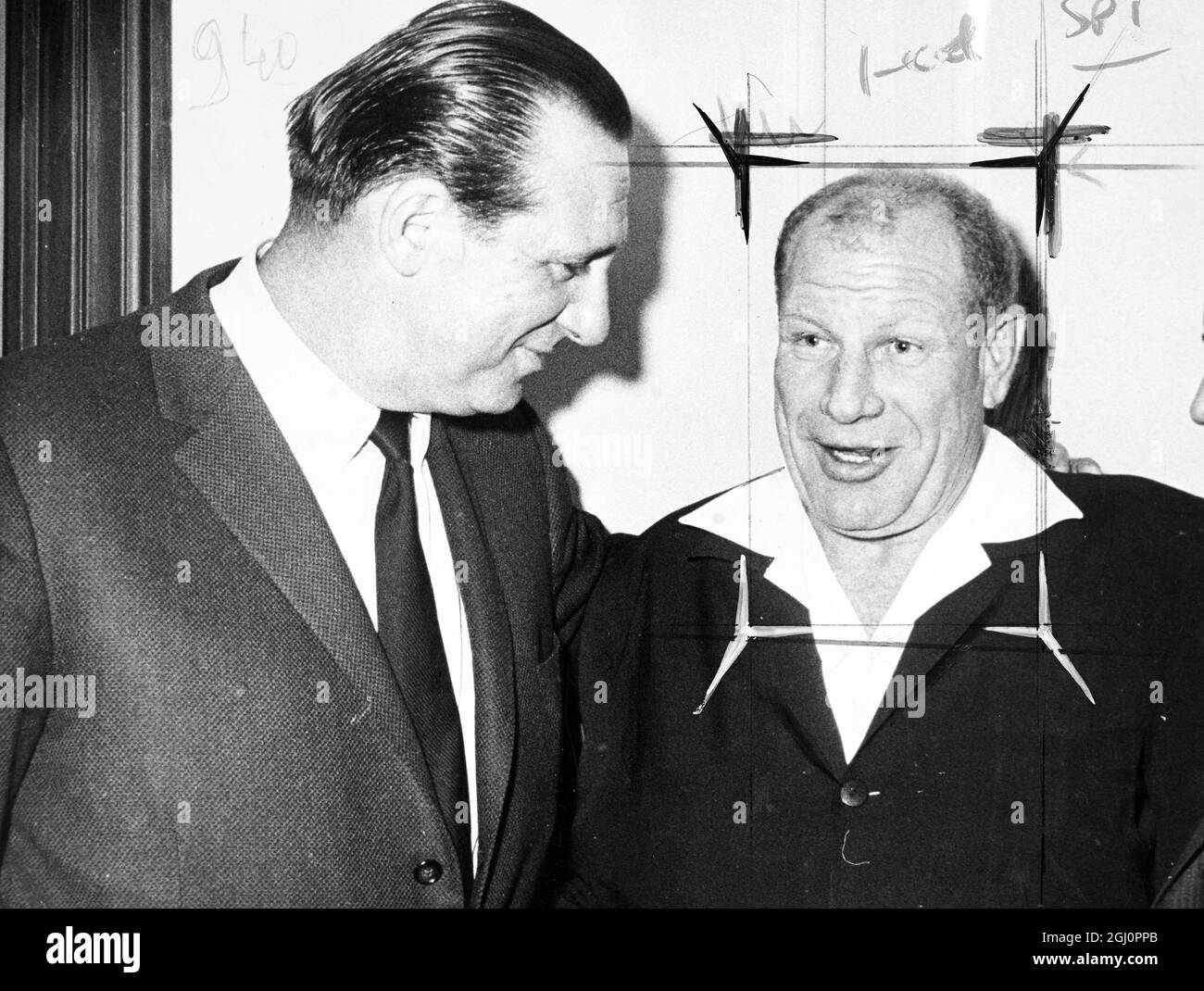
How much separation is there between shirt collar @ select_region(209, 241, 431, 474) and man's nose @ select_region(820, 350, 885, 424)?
540 millimetres

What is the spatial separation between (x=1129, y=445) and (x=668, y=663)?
2.05 ft

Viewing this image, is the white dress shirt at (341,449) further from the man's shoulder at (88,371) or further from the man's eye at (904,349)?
the man's eye at (904,349)

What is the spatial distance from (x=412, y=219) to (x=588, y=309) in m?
0.23

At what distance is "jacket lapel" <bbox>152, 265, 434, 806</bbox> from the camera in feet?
4.45

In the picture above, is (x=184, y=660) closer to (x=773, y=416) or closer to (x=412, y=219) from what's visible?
(x=412, y=219)

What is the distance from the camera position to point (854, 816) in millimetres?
1551

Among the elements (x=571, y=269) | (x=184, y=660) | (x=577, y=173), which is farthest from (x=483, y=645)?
(x=577, y=173)

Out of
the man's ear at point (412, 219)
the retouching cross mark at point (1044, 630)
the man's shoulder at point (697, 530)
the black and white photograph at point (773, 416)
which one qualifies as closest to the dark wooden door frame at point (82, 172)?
the black and white photograph at point (773, 416)

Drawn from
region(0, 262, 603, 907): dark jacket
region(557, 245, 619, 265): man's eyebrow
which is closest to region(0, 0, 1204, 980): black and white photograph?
region(557, 245, 619, 265): man's eyebrow

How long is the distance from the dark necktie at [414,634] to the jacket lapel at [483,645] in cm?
2

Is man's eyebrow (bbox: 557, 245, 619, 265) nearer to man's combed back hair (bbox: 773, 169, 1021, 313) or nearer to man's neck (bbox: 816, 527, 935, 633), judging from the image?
man's combed back hair (bbox: 773, 169, 1021, 313)

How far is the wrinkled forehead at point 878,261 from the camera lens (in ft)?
5.00

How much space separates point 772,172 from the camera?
157 centimetres
